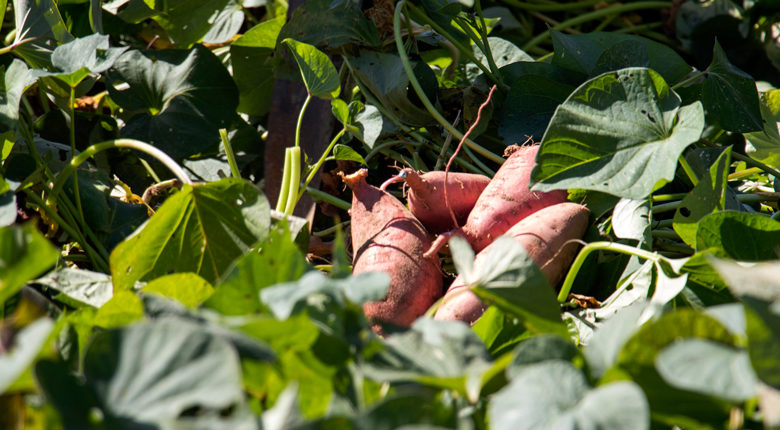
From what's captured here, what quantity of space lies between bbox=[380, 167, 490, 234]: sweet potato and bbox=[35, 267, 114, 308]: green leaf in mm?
337

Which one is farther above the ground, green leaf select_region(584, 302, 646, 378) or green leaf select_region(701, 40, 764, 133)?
green leaf select_region(584, 302, 646, 378)

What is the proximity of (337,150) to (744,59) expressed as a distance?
1.06 meters

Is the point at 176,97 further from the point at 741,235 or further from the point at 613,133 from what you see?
the point at 741,235

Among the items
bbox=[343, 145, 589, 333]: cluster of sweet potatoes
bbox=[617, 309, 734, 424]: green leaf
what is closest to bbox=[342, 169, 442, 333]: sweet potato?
bbox=[343, 145, 589, 333]: cluster of sweet potatoes

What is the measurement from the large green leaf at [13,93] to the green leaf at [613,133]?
549 mm

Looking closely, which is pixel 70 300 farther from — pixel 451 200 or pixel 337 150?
pixel 451 200

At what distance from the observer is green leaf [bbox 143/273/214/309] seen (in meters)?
0.45

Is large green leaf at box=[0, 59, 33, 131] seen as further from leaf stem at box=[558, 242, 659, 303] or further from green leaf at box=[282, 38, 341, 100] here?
leaf stem at box=[558, 242, 659, 303]

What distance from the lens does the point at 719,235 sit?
1.76 ft

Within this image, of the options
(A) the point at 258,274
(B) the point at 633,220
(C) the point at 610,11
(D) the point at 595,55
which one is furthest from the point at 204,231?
(C) the point at 610,11

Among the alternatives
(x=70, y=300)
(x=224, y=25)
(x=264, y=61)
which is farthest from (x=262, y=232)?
(x=224, y=25)

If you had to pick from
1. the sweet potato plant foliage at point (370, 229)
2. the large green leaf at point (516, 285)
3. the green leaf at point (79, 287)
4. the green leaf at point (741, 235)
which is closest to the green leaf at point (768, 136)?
the sweet potato plant foliage at point (370, 229)

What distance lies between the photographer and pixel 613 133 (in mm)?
640

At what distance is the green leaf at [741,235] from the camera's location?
0.53m
